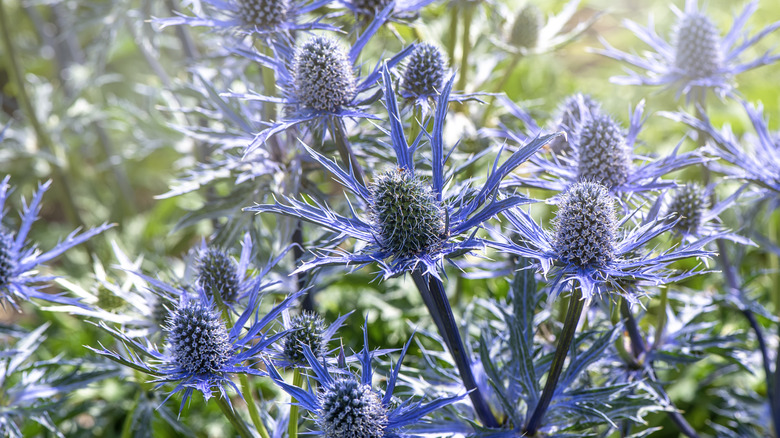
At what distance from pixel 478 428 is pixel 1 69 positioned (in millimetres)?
3571

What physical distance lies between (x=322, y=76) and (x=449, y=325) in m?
0.44

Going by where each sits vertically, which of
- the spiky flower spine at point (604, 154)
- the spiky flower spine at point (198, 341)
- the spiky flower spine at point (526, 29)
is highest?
the spiky flower spine at point (526, 29)

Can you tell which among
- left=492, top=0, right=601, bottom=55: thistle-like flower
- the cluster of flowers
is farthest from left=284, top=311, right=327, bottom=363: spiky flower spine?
left=492, top=0, right=601, bottom=55: thistle-like flower

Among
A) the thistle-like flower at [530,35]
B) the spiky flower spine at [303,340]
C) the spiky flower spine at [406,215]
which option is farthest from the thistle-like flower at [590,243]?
the thistle-like flower at [530,35]

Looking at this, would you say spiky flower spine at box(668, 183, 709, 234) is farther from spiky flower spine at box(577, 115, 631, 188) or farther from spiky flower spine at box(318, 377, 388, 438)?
spiky flower spine at box(318, 377, 388, 438)

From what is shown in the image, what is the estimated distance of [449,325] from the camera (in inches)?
38.2

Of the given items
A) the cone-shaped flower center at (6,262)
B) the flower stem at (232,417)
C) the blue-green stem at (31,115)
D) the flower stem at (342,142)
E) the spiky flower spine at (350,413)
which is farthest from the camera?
the blue-green stem at (31,115)

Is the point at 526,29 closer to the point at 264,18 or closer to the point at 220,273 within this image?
the point at 264,18

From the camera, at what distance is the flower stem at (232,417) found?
0.97 m

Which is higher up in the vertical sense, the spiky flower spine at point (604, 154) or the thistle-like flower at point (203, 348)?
the spiky flower spine at point (604, 154)

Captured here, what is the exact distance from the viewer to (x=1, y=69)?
11.6 ft

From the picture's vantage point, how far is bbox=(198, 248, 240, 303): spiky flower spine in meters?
1.12

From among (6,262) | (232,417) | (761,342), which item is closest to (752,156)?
(761,342)

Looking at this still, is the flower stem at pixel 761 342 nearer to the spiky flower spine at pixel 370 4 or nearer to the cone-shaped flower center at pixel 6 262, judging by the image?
the spiky flower spine at pixel 370 4
